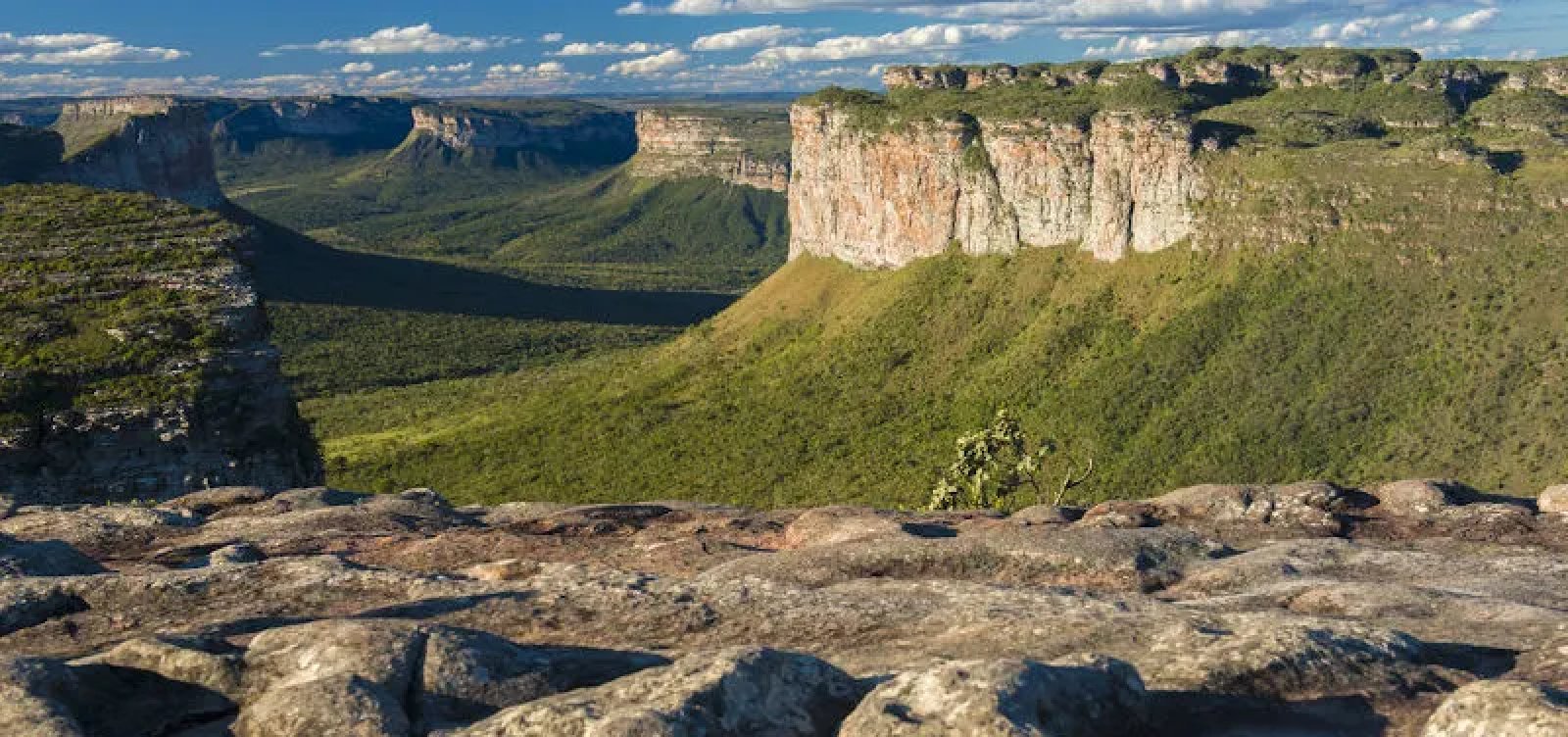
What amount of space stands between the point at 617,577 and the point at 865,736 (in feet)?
31.5

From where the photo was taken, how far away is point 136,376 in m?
42.5

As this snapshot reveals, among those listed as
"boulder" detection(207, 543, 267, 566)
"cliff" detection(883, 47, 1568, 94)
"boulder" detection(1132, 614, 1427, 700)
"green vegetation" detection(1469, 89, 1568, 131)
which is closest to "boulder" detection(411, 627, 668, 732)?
"boulder" detection(1132, 614, 1427, 700)

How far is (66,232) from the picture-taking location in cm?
5556

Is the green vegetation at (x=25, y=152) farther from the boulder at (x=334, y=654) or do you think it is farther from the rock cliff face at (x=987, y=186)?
the boulder at (x=334, y=654)

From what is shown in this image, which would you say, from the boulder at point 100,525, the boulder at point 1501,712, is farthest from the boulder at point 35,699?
the boulder at point 1501,712

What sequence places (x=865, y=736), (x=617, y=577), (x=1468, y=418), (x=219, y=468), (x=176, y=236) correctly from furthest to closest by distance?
1. (x=1468, y=418)
2. (x=176, y=236)
3. (x=219, y=468)
4. (x=617, y=577)
5. (x=865, y=736)

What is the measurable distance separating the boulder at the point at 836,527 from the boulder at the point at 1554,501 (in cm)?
1657

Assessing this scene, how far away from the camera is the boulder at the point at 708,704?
12852 mm

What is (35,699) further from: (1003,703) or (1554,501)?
(1554,501)

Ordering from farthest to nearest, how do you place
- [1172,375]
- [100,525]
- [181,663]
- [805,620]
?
1. [1172,375]
2. [100,525]
3. [805,620]
4. [181,663]

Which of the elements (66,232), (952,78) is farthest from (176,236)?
(952,78)

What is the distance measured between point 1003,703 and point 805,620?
7186 millimetres

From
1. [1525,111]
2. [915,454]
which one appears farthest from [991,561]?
[1525,111]

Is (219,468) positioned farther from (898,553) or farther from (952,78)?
(952,78)
